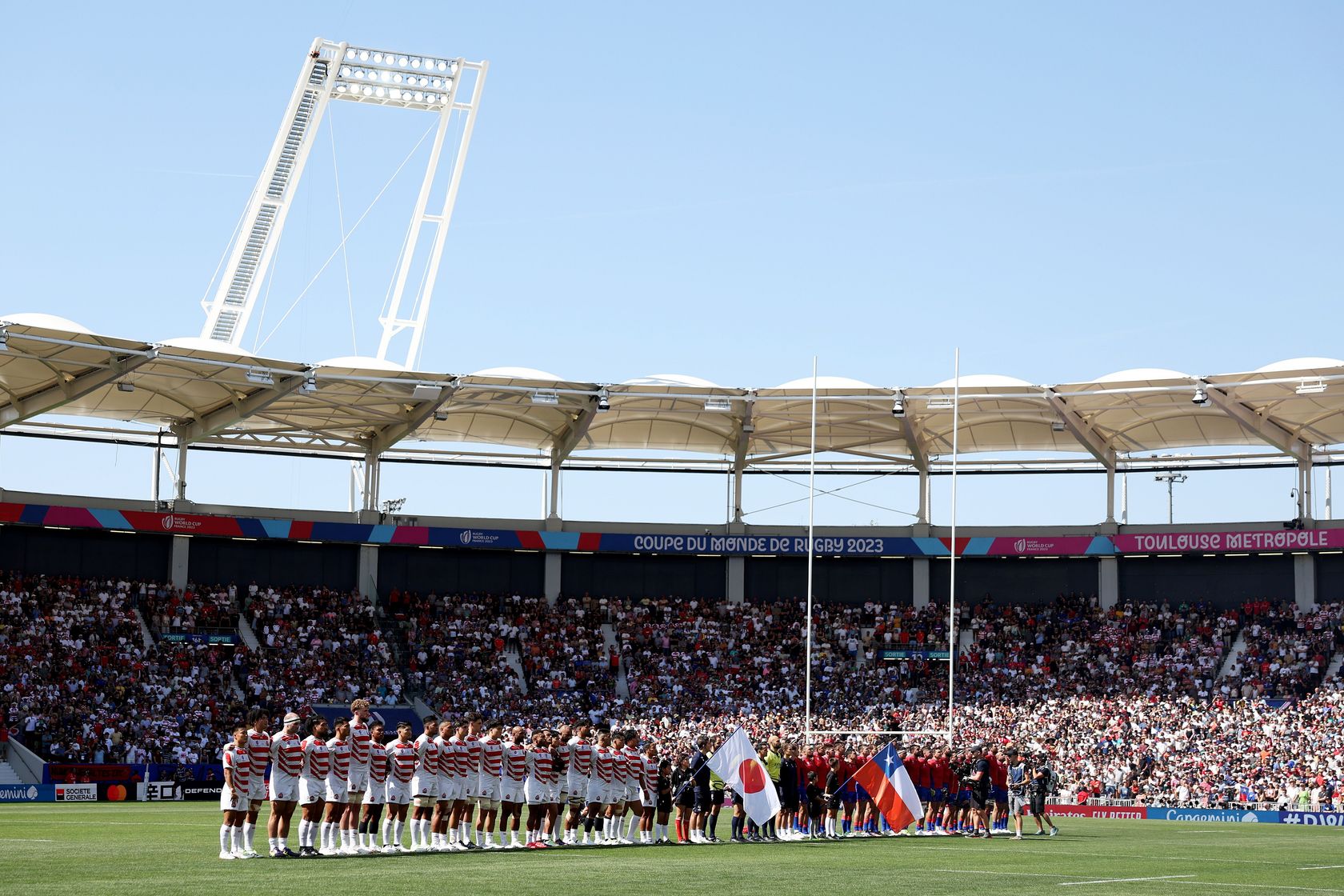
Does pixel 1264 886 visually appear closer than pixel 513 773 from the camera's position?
Yes

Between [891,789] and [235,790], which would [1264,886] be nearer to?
[891,789]

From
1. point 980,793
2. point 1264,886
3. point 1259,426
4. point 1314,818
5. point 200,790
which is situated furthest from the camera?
point 1259,426

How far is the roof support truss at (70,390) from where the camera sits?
40.0 meters

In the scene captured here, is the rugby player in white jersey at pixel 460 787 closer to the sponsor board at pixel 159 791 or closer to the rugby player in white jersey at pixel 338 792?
the rugby player in white jersey at pixel 338 792

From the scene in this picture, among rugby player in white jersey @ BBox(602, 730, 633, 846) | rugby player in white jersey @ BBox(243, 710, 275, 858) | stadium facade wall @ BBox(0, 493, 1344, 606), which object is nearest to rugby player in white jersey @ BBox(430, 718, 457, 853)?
rugby player in white jersey @ BBox(243, 710, 275, 858)

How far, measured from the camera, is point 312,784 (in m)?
17.7

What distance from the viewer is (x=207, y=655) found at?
46.9m

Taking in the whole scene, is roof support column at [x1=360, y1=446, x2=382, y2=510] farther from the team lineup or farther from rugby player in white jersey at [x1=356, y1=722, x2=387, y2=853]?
rugby player in white jersey at [x1=356, y1=722, x2=387, y2=853]

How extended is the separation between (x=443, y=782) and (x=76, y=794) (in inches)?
870

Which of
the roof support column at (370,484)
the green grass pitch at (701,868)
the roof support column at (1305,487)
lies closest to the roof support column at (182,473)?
the roof support column at (370,484)

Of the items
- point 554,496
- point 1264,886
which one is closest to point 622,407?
point 554,496

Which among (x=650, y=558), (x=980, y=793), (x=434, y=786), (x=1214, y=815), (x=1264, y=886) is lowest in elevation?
(x=1214, y=815)

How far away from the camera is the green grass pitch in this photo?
559 inches

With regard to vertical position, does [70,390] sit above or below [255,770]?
above
